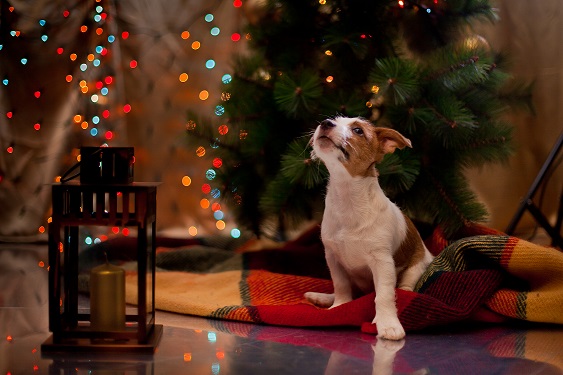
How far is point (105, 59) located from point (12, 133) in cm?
47

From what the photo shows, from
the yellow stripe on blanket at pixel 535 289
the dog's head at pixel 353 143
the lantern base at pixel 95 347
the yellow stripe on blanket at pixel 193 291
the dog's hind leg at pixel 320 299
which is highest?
the dog's head at pixel 353 143

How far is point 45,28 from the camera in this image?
108 inches

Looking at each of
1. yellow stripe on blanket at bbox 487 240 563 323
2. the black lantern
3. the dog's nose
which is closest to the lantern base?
the black lantern

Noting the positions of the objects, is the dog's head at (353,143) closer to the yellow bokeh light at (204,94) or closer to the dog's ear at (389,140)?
the dog's ear at (389,140)

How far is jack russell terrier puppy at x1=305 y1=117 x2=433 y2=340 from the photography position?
157 cm

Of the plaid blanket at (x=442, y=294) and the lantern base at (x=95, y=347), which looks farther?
the plaid blanket at (x=442, y=294)

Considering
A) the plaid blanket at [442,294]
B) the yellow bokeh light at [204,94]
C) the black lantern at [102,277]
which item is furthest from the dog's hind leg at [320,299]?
the yellow bokeh light at [204,94]

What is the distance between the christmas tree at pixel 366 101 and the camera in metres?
1.97

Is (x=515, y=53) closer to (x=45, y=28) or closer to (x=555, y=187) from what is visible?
(x=555, y=187)

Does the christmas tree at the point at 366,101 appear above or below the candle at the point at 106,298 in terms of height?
above

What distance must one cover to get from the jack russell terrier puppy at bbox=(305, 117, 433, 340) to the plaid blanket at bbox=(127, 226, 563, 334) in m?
0.05

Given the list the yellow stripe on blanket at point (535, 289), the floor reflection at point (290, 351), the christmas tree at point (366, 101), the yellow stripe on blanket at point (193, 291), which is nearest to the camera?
the floor reflection at point (290, 351)

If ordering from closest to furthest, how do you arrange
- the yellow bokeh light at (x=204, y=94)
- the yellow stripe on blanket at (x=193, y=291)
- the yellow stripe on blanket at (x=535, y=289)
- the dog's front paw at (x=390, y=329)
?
the dog's front paw at (x=390, y=329)
the yellow stripe on blanket at (x=535, y=289)
the yellow stripe on blanket at (x=193, y=291)
the yellow bokeh light at (x=204, y=94)

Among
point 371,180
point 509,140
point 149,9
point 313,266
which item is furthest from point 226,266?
point 149,9
